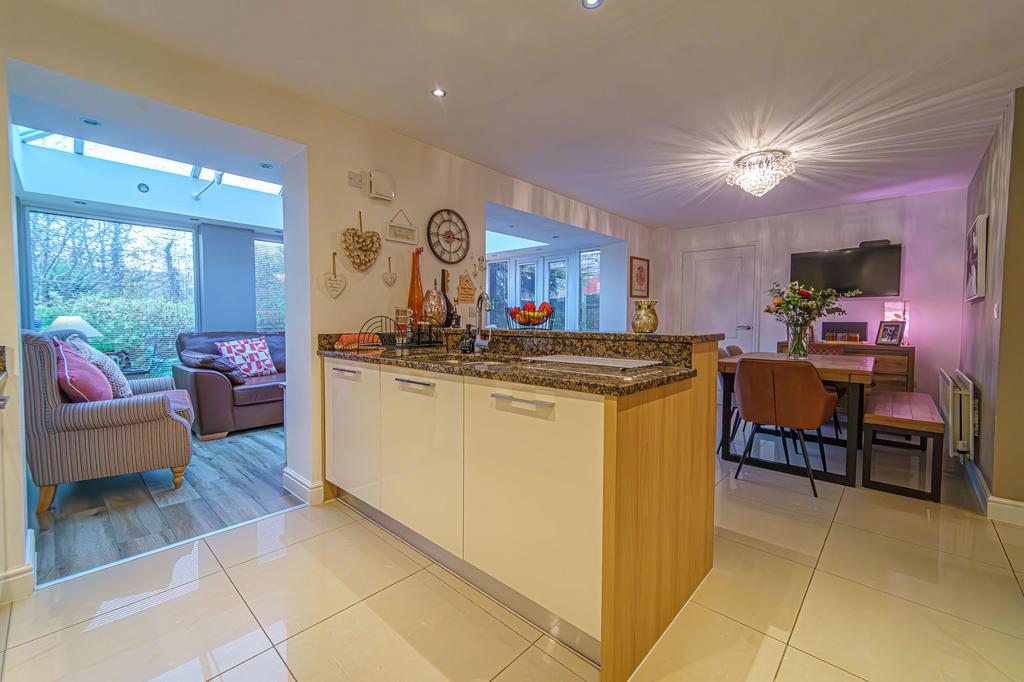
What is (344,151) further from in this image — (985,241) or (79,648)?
(985,241)

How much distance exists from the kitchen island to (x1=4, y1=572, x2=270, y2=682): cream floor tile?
695mm

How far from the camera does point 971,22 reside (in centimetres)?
181

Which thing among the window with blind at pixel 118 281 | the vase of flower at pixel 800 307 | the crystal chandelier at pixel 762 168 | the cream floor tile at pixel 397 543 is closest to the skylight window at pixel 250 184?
the window with blind at pixel 118 281

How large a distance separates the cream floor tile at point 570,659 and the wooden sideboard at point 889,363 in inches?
164

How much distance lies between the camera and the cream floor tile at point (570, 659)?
1.31m

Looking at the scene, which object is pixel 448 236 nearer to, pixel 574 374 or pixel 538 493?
pixel 574 374

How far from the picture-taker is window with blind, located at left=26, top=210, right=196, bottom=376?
408cm

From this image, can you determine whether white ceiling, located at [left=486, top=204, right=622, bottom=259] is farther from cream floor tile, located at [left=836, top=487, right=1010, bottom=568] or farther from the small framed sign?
cream floor tile, located at [left=836, top=487, right=1010, bottom=568]

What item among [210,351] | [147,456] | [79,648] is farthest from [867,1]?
[210,351]

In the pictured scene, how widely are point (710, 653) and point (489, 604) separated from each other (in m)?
0.77

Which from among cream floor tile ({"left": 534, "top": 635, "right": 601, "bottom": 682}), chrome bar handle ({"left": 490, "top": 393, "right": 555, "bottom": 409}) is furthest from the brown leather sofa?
cream floor tile ({"left": 534, "top": 635, "right": 601, "bottom": 682})

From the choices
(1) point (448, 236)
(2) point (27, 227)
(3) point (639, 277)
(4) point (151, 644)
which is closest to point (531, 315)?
(1) point (448, 236)

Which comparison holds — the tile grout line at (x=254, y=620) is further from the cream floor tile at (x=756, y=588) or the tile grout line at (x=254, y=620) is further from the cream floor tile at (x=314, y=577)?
the cream floor tile at (x=756, y=588)

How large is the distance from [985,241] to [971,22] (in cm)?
167
